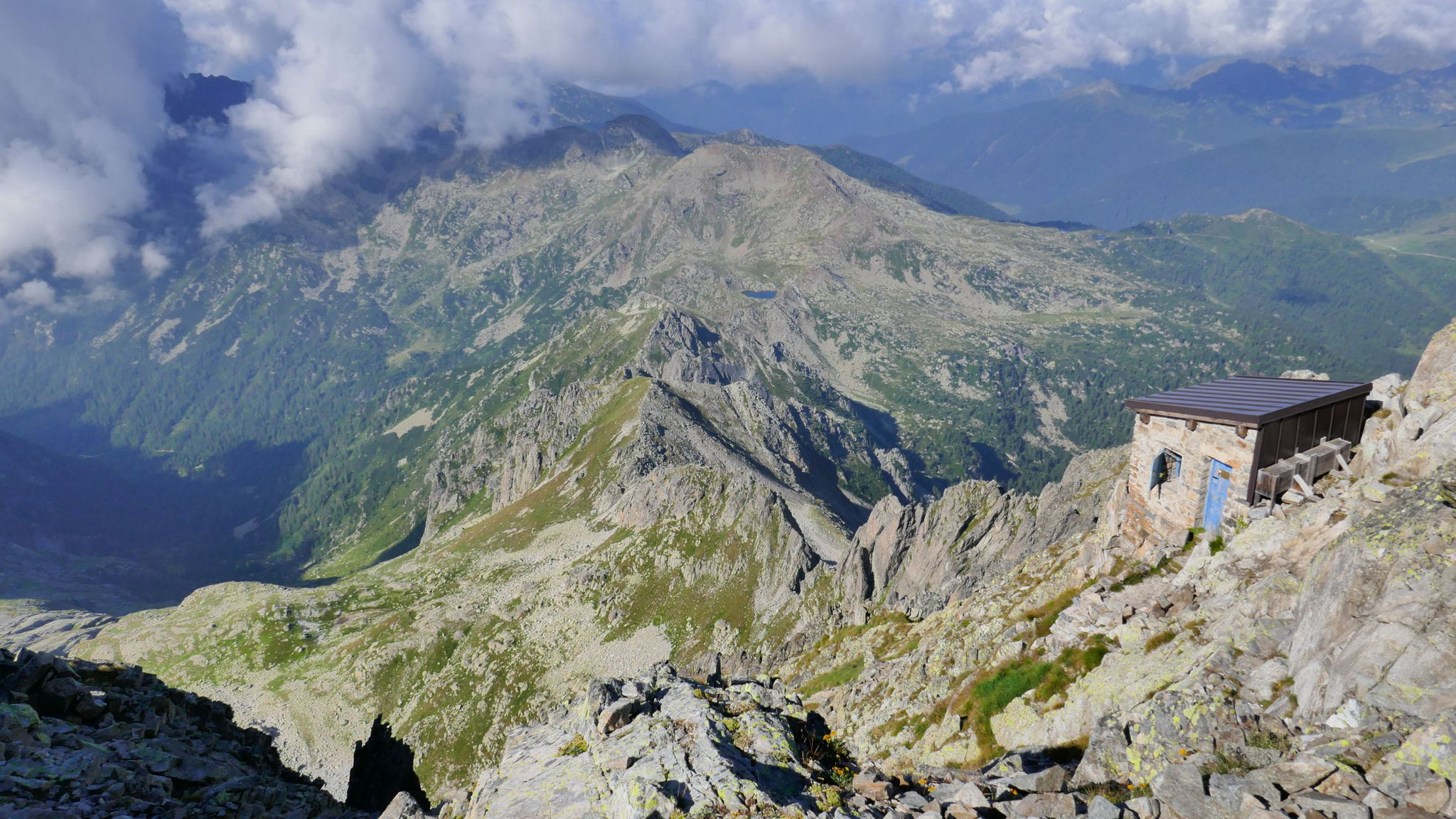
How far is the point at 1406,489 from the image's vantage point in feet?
52.5

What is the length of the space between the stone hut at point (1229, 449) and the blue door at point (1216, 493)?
0.10 feet

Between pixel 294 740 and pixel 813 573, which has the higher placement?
pixel 813 573

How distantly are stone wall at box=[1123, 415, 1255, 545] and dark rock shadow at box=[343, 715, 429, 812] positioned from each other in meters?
46.5

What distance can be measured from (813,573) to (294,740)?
77576 mm

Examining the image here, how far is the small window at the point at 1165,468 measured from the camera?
24.8 meters

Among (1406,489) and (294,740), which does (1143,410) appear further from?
(294,740)

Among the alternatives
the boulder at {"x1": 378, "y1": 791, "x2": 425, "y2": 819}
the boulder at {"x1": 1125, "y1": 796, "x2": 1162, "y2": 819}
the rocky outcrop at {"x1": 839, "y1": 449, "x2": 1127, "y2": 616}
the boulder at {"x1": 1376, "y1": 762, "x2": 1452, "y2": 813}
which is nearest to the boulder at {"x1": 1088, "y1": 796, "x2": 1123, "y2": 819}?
the boulder at {"x1": 1125, "y1": 796, "x2": 1162, "y2": 819}

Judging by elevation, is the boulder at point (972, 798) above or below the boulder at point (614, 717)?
above

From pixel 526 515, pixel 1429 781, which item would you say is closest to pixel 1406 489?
pixel 1429 781

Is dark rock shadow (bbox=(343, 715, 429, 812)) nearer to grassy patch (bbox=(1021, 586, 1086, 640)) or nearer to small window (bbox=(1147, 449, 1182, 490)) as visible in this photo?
grassy patch (bbox=(1021, 586, 1086, 640))

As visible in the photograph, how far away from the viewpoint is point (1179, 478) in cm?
2462

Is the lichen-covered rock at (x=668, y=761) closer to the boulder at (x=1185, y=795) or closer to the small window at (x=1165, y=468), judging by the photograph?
the boulder at (x=1185, y=795)

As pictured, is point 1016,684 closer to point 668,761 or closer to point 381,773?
point 668,761

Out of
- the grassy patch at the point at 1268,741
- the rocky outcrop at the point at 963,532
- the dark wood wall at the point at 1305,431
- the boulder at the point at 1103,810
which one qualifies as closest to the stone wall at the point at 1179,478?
the dark wood wall at the point at 1305,431
